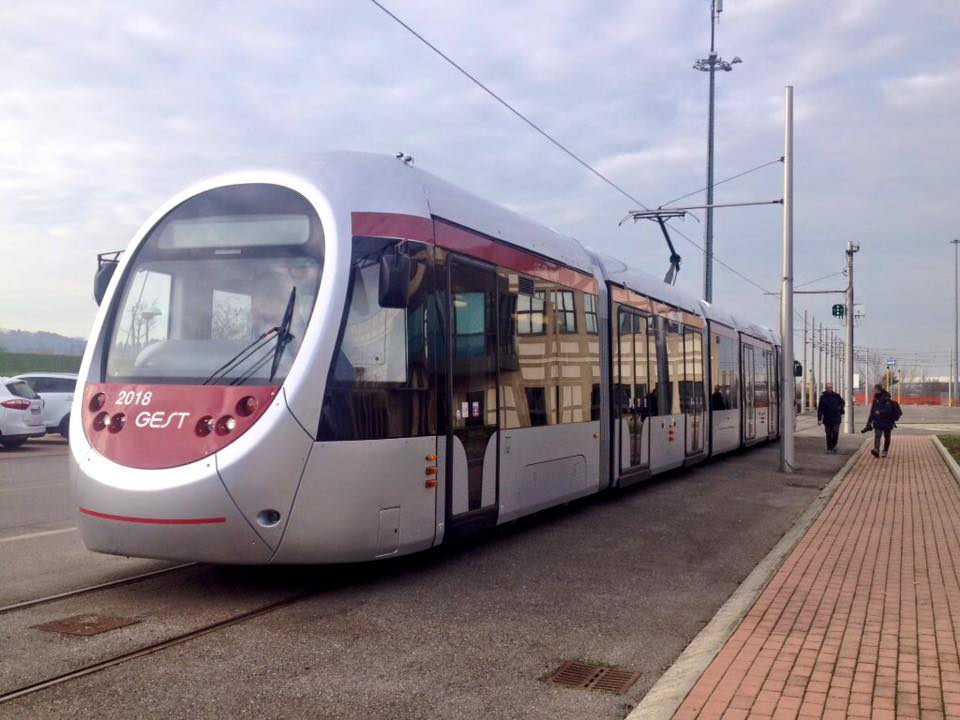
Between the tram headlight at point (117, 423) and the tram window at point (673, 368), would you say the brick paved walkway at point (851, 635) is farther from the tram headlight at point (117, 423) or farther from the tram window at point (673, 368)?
the tram window at point (673, 368)

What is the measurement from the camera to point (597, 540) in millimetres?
10359

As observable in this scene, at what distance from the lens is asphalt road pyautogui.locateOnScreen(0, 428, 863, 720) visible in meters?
5.05

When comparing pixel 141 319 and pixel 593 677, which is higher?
pixel 141 319

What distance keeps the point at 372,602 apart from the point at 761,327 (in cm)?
2127

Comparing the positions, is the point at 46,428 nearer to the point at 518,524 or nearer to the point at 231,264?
the point at 518,524

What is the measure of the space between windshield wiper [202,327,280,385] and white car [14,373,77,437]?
60.0ft

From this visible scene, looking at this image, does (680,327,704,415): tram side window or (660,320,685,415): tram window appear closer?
(660,320,685,415): tram window

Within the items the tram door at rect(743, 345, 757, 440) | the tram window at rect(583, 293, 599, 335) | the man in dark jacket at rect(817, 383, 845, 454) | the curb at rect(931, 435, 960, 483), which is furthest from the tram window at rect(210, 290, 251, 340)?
the man in dark jacket at rect(817, 383, 845, 454)

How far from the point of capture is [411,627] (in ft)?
21.4

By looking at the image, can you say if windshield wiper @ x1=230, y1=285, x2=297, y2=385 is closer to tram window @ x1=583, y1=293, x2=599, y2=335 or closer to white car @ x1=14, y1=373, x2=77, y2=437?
tram window @ x1=583, y1=293, x2=599, y2=335

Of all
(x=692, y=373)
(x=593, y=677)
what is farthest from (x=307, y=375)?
(x=692, y=373)

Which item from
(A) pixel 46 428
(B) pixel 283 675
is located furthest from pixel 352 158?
(A) pixel 46 428

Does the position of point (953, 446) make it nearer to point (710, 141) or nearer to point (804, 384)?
point (710, 141)

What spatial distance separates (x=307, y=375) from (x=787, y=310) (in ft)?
47.7
